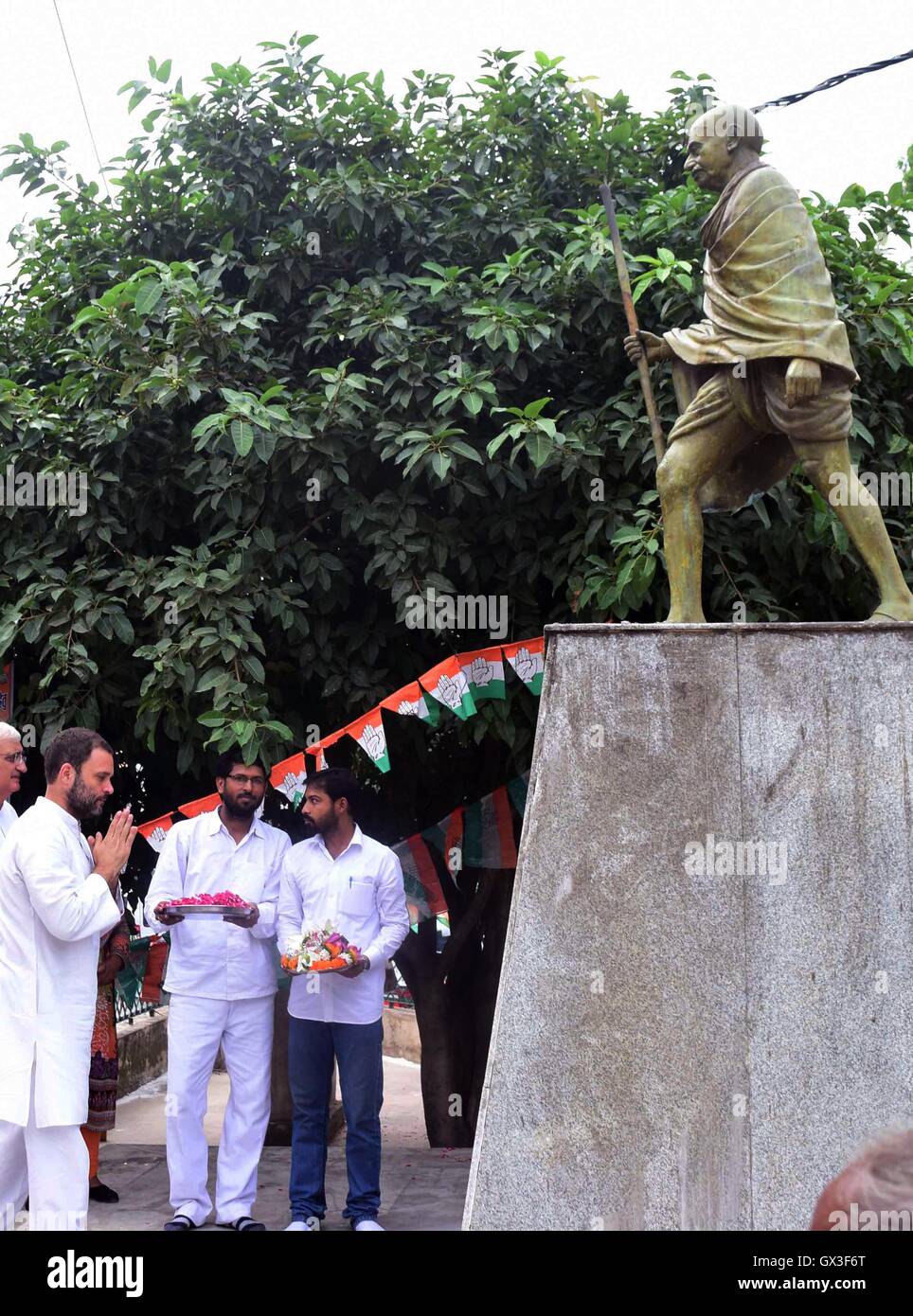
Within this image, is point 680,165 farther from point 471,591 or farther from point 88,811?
point 88,811

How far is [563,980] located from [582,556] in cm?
322

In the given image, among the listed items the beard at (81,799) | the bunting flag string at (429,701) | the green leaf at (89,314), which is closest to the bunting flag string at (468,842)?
the bunting flag string at (429,701)

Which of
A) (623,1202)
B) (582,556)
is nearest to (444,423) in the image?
(582,556)

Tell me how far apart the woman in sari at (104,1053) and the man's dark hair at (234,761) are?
99cm

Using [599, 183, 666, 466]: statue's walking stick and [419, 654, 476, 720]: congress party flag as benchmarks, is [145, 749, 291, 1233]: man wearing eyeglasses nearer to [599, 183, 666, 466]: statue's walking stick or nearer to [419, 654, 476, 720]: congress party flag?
[419, 654, 476, 720]: congress party flag

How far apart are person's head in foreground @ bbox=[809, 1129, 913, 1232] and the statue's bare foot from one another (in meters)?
4.35

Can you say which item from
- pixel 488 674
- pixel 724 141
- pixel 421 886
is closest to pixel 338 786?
pixel 488 674

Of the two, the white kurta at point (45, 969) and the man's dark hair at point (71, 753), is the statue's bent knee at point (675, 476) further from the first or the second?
the white kurta at point (45, 969)

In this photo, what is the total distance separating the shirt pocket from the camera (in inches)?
264

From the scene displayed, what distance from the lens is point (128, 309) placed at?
8.27 meters

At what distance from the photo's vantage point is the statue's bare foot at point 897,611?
5855 mm

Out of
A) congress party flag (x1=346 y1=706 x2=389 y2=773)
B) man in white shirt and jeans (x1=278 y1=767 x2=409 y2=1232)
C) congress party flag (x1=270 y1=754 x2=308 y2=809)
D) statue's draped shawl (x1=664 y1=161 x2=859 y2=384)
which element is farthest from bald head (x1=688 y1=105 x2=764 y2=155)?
congress party flag (x1=270 y1=754 x2=308 y2=809)

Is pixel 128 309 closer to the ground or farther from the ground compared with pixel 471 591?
farther from the ground

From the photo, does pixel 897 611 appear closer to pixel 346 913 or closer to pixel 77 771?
pixel 346 913
